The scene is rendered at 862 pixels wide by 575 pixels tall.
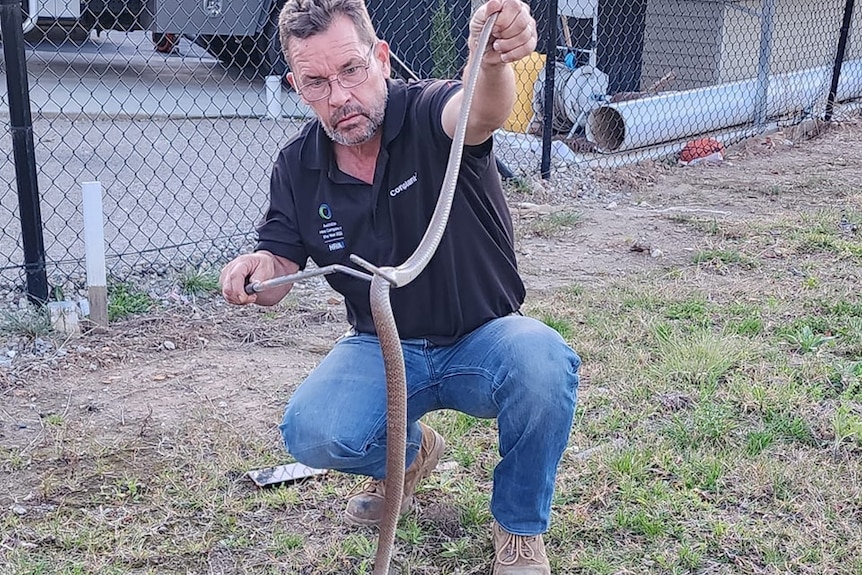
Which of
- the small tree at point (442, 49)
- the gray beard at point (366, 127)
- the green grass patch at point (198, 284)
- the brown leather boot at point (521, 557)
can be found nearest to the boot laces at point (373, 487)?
the brown leather boot at point (521, 557)

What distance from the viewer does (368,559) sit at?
2600 mm

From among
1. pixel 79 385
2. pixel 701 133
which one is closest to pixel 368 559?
pixel 79 385

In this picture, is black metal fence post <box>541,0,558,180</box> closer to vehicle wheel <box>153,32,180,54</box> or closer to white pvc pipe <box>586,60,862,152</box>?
white pvc pipe <box>586,60,862,152</box>

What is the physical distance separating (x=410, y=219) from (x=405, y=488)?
810 millimetres

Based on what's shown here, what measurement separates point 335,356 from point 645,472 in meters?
1.05

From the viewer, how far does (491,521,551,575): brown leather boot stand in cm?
243

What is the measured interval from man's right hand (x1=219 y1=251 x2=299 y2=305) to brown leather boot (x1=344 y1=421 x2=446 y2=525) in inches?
22.5

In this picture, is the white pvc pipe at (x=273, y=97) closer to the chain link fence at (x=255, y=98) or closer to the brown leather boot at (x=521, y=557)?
the chain link fence at (x=255, y=98)

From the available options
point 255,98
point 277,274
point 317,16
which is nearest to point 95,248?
point 277,274

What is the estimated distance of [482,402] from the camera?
8.02ft

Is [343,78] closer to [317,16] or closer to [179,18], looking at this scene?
[317,16]

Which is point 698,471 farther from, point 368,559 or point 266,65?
point 266,65

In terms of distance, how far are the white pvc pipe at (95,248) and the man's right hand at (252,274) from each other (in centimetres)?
167

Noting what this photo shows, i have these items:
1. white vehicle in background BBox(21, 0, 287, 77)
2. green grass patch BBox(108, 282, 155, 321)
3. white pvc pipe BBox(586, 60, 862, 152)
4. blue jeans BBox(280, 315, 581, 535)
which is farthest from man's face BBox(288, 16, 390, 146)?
white vehicle in background BBox(21, 0, 287, 77)
